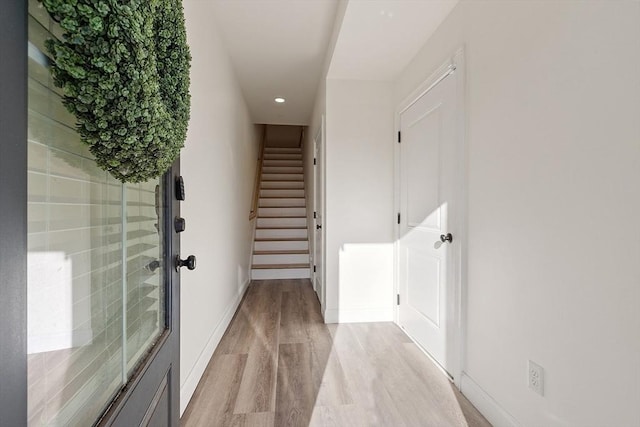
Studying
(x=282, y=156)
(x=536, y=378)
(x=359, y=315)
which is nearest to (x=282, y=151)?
(x=282, y=156)

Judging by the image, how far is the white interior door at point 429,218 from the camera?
1.91 meters

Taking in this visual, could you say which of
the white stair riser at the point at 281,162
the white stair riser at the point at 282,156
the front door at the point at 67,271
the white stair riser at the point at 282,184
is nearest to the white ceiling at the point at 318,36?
the front door at the point at 67,271

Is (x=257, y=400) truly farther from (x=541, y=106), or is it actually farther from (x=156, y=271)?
(x=541, y=106)

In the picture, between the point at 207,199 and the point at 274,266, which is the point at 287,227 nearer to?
the point at 274,266

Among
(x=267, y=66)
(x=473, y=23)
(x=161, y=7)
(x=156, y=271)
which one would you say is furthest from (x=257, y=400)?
(x=267, y=66)

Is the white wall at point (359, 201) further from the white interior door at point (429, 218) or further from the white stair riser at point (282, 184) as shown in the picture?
the white stair riser at point (282, 184)

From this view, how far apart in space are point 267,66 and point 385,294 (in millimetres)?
2523

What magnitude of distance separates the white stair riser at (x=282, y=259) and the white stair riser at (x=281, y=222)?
820mm

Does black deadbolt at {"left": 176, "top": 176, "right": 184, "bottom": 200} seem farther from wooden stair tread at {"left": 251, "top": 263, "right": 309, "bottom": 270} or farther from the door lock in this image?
wooden stair tread at {"left": 251, "top": 263, "right": 309, "bottom": 270}

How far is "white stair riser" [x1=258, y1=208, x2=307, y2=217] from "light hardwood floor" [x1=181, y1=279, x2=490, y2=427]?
298 cm

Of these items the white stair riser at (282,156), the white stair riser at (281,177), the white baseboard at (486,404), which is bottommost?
the white baseboard at (486,404)

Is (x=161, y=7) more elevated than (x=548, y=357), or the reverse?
(x=161, y=7)

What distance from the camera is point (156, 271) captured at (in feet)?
3.12

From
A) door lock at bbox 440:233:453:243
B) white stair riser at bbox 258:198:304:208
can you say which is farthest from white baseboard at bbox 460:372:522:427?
white stair riser at bbox 258:198:304:208
